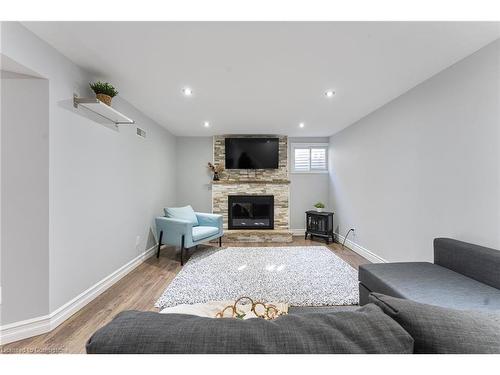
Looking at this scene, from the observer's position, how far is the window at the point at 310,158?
526 centimetres

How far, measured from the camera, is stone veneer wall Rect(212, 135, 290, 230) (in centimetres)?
501

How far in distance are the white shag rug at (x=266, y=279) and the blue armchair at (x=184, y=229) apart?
0.32 m

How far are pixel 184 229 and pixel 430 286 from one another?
289cm

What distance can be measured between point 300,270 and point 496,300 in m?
1.93

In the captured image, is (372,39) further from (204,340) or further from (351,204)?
(351,204)

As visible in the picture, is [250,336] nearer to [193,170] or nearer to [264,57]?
[264,57]

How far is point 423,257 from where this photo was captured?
2.41 m

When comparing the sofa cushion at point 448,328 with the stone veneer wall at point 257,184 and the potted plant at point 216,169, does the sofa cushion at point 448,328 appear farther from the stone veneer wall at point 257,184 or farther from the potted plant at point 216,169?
the potted plant at point 216,169

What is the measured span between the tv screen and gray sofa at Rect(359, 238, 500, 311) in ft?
11.2

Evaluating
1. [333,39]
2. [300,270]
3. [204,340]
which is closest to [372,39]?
[333,39]

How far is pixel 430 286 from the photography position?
1524 millimetres

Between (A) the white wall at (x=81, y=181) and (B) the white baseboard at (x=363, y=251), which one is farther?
(B) the white baseboard at (x=363, y=251)

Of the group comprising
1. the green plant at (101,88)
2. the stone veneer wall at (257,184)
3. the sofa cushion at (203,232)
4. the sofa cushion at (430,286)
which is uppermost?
the green plant at (101,88)

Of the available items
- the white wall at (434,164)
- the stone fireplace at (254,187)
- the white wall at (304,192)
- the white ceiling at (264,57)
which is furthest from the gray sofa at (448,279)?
the white wall at (304,192)
